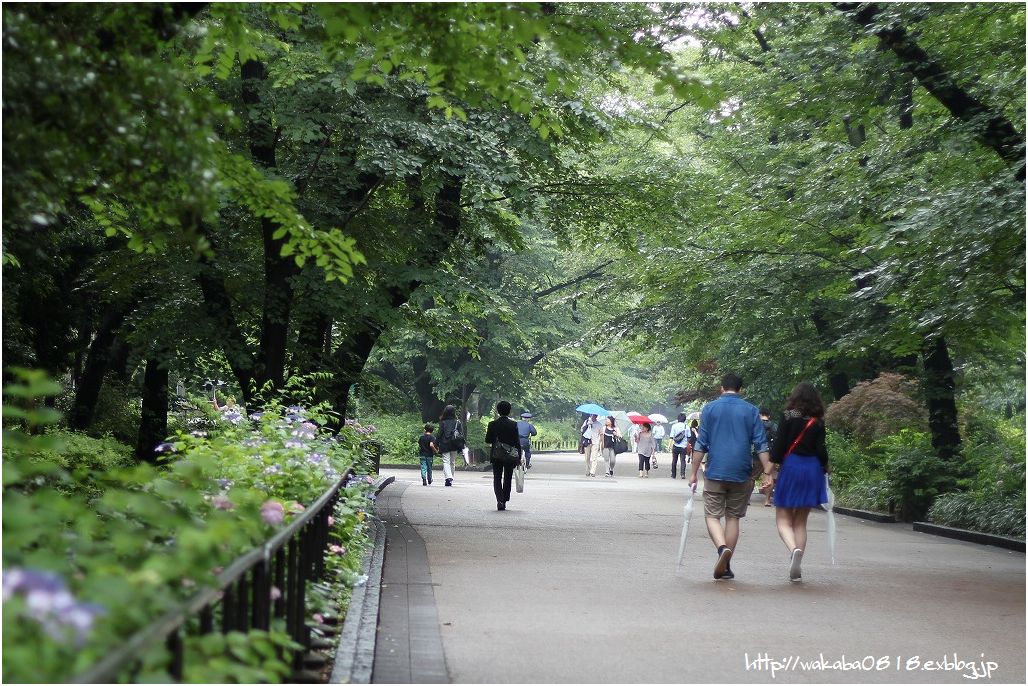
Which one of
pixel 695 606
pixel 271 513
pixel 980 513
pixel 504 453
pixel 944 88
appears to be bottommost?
pixel 695 606

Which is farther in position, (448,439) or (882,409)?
(448,439)

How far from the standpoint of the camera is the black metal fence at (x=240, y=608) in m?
2.86

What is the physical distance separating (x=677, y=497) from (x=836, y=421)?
4.36m

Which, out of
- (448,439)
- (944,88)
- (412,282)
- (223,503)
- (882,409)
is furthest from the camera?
(448,439)

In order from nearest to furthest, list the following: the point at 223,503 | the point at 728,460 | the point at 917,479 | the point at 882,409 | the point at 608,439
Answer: the point at 223,503 → the point at 728,460 → the point at 917,479 → the point at 882,409 → the point at 608,439

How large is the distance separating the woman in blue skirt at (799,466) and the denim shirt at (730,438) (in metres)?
0.27

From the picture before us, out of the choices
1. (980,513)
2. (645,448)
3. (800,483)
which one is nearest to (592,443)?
(645,448)

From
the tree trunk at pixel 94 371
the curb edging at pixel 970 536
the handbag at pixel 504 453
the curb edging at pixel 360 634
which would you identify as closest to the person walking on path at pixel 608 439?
the tree trunk at pixel 94 371

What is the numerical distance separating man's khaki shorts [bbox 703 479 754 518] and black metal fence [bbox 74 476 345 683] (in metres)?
4.88

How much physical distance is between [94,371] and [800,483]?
1596 centimetres

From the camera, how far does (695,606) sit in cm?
926

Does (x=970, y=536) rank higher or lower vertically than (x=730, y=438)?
lower

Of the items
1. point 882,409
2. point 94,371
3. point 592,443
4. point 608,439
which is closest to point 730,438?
point 882,409

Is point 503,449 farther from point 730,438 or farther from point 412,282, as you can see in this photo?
point 730,438
